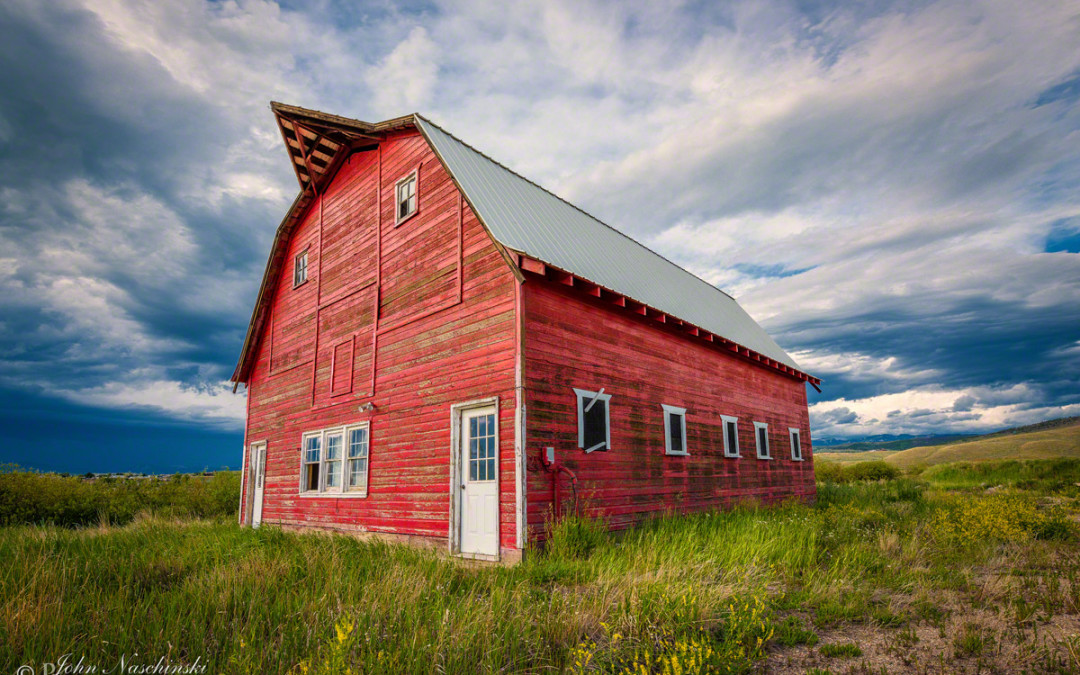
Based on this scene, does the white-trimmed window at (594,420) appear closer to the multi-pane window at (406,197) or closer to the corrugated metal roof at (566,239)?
the corrugated metal roof at (566,239)

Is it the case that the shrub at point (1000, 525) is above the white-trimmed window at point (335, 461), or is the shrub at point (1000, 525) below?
below

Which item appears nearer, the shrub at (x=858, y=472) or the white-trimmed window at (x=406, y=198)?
the white-trimmed window at (x=406, y=198)

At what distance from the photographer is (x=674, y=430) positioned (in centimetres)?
1343

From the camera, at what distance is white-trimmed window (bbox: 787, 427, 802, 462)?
20.1 meters

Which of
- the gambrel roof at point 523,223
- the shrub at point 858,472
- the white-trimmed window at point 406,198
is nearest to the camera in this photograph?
the gambrel roof at point 523,223

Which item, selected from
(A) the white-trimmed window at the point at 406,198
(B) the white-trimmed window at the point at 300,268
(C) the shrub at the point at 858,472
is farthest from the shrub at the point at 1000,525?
(C) the shrub at the point at 858,472

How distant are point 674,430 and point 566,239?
5.00 m

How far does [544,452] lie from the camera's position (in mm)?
9672

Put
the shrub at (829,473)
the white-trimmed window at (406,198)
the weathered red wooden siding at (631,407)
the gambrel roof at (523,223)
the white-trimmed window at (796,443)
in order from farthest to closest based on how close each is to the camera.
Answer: the shrub at (829,473)
the white-trimmed window at (796,443)
the white-trimmed window at (406,198)
the gambrel roof at (523,223)
the weathered red wooden siding at (631,407)

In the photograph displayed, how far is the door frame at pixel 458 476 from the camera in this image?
9.59m

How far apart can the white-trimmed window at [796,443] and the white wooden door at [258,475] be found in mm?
16888

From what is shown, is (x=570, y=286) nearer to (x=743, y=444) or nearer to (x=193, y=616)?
(x=193, y=616)

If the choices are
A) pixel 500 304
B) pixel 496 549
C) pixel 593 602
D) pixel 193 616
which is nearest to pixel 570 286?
pixel 500 304

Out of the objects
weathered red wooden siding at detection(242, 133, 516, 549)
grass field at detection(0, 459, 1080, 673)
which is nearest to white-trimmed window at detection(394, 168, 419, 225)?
weathered red wooden siding at detection(242, 133, 516, 549)
